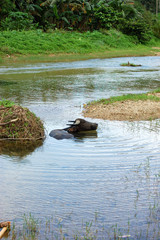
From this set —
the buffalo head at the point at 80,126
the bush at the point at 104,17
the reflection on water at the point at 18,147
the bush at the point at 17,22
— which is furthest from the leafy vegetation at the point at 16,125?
the bush at the point at 104,17

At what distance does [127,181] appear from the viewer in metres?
5.73

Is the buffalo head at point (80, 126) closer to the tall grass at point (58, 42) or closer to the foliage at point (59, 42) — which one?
the tall grass at point (58, 42)

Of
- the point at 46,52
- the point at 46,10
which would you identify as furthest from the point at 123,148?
the point at 46,10

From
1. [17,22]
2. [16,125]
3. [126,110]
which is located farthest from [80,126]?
[17,22]

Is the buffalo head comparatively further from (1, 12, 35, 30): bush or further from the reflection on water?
(1, 12, 35, 30): bush

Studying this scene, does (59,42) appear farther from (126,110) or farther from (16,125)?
(16,125)

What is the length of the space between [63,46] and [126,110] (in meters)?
21.2

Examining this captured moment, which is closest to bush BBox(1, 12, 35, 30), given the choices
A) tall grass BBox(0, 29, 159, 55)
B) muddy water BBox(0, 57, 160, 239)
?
tall grass BBox(0, 29, 159, 55)

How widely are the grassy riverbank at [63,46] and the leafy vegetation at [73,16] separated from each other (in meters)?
1.37

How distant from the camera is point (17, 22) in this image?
3098 cm

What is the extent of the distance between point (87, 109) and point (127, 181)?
5.50 m

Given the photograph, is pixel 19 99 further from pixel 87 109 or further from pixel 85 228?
pixel 85 228

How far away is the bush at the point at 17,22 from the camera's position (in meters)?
30.7

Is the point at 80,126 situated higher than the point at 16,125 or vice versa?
the point at 16,125
